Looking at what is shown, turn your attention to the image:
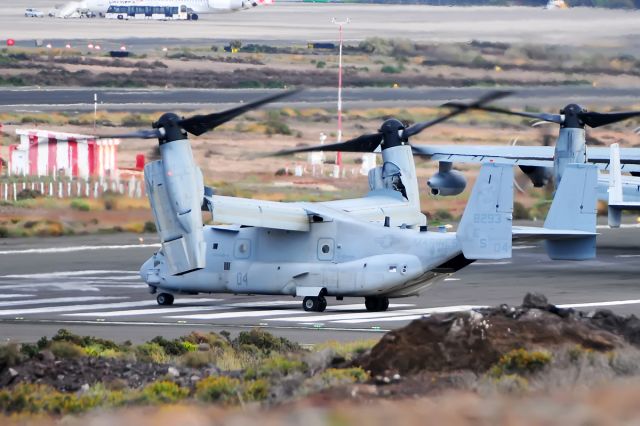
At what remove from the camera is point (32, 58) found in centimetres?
12712

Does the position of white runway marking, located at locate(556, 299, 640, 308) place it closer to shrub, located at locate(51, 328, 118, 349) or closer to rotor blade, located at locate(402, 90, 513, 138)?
rotor blade, located at locate(402, 90, 513, 138)

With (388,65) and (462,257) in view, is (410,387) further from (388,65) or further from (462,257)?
(388,65)

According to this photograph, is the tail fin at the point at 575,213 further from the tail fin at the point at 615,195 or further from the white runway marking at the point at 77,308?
the white runway marking at the point at 77,308

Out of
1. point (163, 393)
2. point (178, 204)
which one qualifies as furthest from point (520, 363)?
point (178, 204)

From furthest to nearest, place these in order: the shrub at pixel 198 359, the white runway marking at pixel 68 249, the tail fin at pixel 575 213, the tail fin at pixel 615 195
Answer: the white runway marking at pixel 68 249
the tail fin at pixel 615 195
the tail fin at pixel 575 213
the shrub at pixel 198 359

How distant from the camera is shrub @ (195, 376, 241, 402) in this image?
20475 mm

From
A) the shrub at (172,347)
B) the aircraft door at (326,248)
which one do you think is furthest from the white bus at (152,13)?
the shrub at (172,347)

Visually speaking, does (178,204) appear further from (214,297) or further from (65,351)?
(65,351)

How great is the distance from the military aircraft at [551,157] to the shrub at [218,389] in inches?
1056

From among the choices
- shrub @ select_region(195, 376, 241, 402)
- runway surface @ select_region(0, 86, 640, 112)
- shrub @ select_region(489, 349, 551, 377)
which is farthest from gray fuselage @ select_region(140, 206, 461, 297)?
runway surface @ select_region(0, 86, 640, 112)

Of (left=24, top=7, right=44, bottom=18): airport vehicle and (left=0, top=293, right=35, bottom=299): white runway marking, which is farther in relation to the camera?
(left=24, top=7, right=44, bottom=18): airport vehicle

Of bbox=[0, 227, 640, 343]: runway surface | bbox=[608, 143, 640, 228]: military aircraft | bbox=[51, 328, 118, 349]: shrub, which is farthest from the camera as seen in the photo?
bbox=[608, 143, 640, 228]: military aircraft

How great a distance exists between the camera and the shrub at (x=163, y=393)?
20.7 metres

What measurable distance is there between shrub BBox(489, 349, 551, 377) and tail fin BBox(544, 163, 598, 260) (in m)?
16.7
